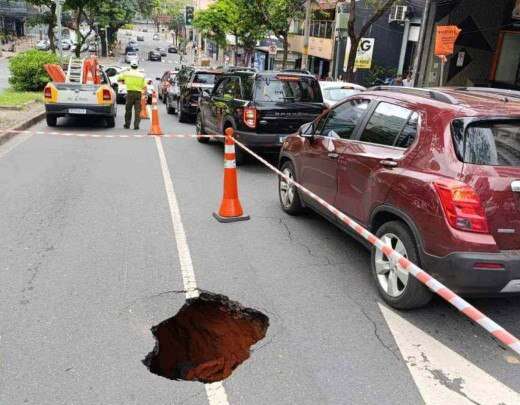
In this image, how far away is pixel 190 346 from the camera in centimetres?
405

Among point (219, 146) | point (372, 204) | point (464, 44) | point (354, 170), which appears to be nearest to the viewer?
point (372, 204)

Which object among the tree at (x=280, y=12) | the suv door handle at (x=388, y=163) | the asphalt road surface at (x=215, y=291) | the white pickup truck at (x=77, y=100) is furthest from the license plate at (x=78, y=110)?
the tree at (x=280, y=12)

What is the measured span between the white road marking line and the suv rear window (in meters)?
1.42

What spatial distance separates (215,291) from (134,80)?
34.2 feet

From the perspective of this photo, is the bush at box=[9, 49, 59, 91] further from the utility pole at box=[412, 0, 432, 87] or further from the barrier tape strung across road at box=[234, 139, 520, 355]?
the barrier tape strung across road at box=[234, 139, 520, 355]

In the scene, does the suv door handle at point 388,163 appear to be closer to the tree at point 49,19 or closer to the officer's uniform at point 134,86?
the officer's uniform at point 134,86

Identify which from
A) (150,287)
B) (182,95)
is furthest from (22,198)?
(182,95)

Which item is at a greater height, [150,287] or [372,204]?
[372,204]

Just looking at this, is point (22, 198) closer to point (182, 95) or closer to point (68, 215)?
point (68, 215)

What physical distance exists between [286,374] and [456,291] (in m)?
1.44

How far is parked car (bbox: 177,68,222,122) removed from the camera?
1631 cm

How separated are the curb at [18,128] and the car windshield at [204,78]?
4.81m

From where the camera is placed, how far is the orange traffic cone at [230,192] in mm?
6594

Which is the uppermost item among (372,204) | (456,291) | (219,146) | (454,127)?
(454,127)
